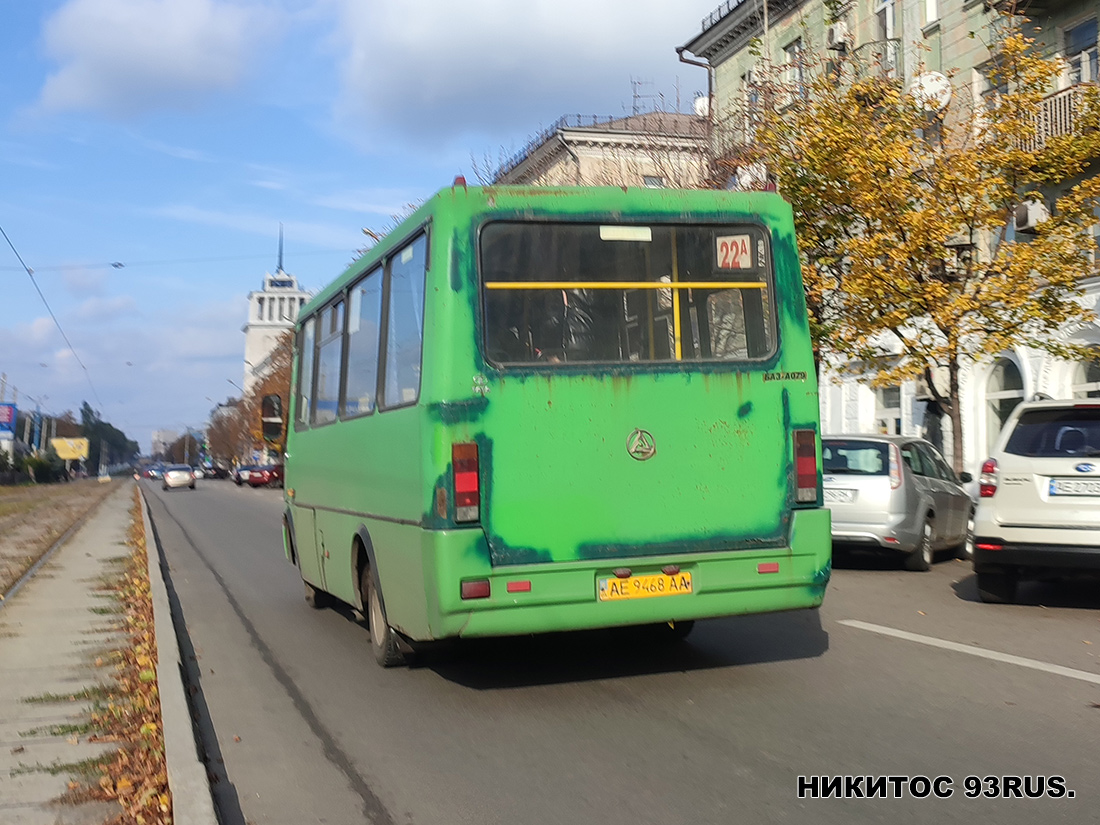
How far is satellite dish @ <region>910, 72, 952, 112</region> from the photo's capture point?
20.5 metres

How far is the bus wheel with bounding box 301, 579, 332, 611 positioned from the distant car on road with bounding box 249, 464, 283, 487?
197 feet

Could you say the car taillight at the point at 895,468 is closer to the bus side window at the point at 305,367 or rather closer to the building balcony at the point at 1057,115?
the bus side window at the point at 305,367

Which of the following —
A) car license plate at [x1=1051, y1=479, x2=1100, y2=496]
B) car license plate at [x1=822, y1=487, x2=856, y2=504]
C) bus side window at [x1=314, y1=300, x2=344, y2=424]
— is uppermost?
bus side window at [x1=314, y1=300, x2=344, y2=424]

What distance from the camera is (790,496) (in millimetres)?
7324

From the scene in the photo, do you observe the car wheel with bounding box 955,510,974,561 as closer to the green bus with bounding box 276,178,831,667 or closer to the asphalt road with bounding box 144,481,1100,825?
the asphalt road with bounding box 144,481,1100,825

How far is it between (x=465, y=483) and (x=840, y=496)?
27.2 ft

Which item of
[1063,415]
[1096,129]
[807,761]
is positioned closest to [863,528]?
[1063,415]

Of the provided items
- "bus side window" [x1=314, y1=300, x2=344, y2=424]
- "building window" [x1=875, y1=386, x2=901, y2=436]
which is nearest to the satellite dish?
"building window" [x1=875, y1=386, x2=901, y2=436]

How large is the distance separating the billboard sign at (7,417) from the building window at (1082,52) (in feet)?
323

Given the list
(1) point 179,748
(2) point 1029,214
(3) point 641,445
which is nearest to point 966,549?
(2) point 1029,214

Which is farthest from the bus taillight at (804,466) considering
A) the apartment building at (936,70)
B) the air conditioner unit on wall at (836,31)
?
the air conditioner unit on wall at (836,31)

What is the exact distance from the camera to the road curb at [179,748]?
15.7 ft

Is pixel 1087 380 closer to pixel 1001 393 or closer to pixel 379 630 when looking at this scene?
pixel 1001 393

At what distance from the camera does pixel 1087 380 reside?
84.7ft
